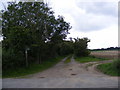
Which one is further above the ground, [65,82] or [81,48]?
[81,48]

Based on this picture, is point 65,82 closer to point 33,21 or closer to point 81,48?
point 33,21

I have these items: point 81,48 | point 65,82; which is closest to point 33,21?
point 65,82

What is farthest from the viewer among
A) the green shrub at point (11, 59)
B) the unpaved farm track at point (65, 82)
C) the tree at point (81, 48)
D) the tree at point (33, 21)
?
the tree at point (81, 48)

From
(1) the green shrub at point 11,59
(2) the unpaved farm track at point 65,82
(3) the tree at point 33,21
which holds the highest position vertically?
(3) the tree at point 33,21

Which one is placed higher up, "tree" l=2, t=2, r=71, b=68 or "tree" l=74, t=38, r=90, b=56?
"tree" l=2, t=2, r=71, b=68

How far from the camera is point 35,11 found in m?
25.0

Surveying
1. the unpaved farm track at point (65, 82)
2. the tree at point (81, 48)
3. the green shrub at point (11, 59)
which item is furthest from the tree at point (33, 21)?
the tree at point (81, 48)

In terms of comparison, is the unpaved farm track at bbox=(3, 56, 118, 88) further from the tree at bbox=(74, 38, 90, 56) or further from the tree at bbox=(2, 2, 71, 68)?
the tree at bbox=(74, 38, 90, 56)

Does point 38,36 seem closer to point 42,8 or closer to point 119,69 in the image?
point 42,8

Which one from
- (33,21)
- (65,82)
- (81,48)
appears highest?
(33,21)

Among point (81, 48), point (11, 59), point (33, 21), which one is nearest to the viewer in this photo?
point (11, 59)

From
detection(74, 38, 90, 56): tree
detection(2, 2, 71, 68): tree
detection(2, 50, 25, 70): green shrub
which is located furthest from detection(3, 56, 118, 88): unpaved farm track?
detection(74, 38, 90, 56): tree

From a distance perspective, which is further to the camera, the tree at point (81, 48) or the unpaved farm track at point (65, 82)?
the tree at point (81, 48)

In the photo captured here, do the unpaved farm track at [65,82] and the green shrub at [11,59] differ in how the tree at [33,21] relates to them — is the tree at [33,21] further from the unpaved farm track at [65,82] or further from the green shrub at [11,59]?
the unpaved farm track at [65,82]
